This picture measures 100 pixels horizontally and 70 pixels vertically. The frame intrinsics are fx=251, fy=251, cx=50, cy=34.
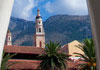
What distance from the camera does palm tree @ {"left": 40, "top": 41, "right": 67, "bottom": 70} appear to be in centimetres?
4398

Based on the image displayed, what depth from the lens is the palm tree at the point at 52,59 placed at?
144 ft

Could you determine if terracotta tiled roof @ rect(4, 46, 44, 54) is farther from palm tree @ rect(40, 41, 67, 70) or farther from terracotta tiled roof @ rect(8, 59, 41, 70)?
palm tree @ rect(40, 41, 67, 70)

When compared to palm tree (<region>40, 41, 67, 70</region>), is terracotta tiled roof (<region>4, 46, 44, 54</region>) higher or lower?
higher

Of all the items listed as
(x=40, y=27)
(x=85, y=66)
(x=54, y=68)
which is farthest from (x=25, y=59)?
(x=40, y=27)

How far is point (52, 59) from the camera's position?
44.2 m


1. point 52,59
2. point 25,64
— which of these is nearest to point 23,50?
point 25,64

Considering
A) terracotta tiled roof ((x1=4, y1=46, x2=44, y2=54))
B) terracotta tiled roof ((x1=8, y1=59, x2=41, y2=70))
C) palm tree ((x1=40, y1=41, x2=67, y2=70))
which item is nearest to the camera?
terracotta tiled roof ((x1=8, y1=59, x2=41, y2=70))

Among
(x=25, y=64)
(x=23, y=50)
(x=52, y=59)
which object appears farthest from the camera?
(x=23, y=50)

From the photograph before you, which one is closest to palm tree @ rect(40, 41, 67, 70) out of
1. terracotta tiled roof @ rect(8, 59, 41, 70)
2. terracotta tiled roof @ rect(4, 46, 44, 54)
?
terracotta tiled roof @ rect(8, 59, 41, 70)

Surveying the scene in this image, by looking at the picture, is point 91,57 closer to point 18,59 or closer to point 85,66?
point 85,66

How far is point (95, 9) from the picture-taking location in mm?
4773

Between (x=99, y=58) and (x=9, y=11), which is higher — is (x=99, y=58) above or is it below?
below

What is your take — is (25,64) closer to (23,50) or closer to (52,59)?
(52,59)

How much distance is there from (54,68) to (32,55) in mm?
6503
